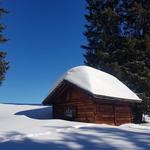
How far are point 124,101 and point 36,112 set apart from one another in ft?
29.4

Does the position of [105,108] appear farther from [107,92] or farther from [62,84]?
[62,84]

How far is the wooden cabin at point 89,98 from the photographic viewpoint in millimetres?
26812

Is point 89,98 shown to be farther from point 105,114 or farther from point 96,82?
point 105,114

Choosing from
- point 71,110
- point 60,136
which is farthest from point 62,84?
point 60,136

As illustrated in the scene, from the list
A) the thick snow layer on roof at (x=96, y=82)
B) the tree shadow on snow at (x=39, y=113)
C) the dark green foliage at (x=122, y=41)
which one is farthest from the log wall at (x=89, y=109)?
the dark green foliage at (x=122, y=41)

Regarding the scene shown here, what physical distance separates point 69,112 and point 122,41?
1269 cm

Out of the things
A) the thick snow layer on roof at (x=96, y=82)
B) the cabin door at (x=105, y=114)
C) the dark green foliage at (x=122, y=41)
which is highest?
the dark green foliage at (x=122, y=41)

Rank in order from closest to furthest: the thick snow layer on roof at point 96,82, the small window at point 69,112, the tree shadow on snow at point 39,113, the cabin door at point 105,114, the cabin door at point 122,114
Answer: the thick snow layer on roof at point 96,82 < the cabin door at point 105,114 < the small window at point 69,112 < the cabin door at point 122,114 < the tree shadow on snow at point 39,113

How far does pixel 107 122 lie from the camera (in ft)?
90.5

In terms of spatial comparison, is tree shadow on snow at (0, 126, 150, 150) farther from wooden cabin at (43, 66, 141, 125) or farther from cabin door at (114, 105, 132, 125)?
cabin door at (114, 105, 132, 125)

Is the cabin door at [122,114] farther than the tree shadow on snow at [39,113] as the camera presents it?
No

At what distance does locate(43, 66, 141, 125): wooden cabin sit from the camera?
26.8 meters

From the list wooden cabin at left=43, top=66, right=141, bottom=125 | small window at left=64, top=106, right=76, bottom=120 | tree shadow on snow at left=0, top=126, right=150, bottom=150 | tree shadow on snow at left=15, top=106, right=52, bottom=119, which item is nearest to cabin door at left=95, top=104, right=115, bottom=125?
wooden cabin at left=43, top=66, right=141, bottom=125

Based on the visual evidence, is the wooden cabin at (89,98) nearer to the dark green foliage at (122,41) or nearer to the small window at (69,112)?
the small window at (69,112)
